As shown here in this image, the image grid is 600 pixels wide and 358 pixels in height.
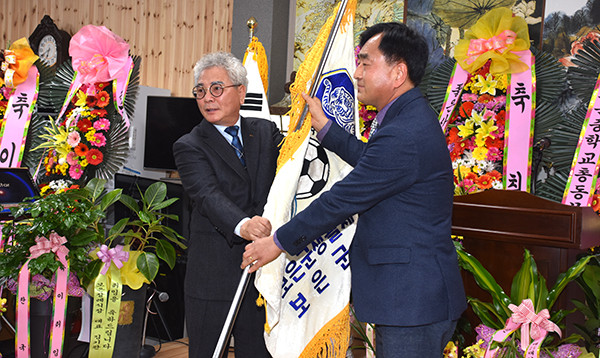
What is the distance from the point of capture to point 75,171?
3.16 meters

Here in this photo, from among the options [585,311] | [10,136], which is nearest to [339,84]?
[585,311]

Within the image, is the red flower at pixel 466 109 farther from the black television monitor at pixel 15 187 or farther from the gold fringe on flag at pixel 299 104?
the black television monitor at pixel 15 187

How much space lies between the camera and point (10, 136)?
3408 millimetres

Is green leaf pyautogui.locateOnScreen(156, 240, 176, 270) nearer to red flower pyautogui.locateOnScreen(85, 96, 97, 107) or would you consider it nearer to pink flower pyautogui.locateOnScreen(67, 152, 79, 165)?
pink flower pyautogui.locateOnScreen(67, 152, 79, 165)

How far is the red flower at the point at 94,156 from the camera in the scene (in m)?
3.15

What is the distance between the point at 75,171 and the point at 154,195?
0.55 meters

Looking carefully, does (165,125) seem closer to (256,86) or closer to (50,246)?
(256,86)

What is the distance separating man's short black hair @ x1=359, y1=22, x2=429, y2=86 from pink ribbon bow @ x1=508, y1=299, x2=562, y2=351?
0.98 meters

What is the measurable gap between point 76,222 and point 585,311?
2.24 meters

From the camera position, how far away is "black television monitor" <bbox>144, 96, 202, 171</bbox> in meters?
4.03

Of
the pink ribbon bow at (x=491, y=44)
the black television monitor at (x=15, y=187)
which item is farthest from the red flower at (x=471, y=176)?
the black television monitor at (x=15, y=187)

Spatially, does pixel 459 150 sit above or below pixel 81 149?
above

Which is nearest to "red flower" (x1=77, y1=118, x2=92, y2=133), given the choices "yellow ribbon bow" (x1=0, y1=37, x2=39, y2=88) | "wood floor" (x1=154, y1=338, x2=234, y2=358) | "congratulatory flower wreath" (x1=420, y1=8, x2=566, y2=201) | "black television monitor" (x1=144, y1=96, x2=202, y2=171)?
"yellow ribbon bow" (x1=0, y1=37, x2=39, y2=88)

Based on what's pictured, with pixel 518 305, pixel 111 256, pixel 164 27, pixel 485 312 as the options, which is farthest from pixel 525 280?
pixel 164 27
